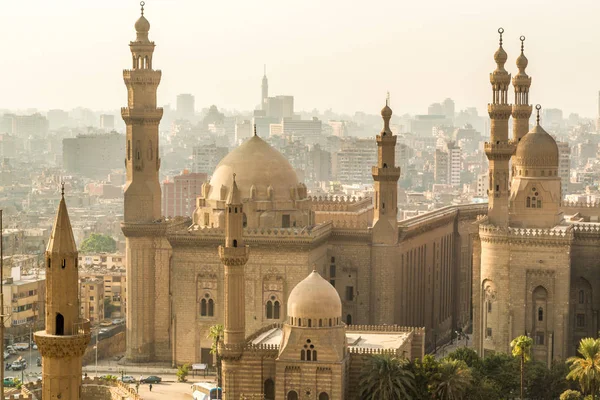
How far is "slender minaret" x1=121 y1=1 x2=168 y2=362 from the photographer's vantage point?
72750 millimetres

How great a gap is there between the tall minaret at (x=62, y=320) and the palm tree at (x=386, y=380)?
16120 millimetres

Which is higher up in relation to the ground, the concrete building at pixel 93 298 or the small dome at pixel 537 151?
the small dome at pixel 537 151

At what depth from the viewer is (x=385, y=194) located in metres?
70.8

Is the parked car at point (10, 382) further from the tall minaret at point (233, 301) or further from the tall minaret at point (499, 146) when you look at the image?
the tall minaret at point (499, 146)

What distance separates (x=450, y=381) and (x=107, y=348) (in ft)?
76.8

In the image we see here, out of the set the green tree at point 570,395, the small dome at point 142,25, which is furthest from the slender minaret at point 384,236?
the green tree at point 570,395

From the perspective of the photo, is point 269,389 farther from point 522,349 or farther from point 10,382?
point 10,382

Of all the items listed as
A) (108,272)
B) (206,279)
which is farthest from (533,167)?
(108,272)

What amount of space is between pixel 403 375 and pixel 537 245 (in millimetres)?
13605

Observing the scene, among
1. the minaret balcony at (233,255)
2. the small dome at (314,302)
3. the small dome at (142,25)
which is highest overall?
the small dome at (142,25)

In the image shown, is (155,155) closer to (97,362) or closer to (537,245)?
(97,362)

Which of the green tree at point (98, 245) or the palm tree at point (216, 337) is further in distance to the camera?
the green tree at point (98, 245)

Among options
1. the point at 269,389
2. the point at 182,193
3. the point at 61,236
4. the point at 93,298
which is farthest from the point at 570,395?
the point at 182,193

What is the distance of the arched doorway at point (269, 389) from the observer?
58188 millimetres
